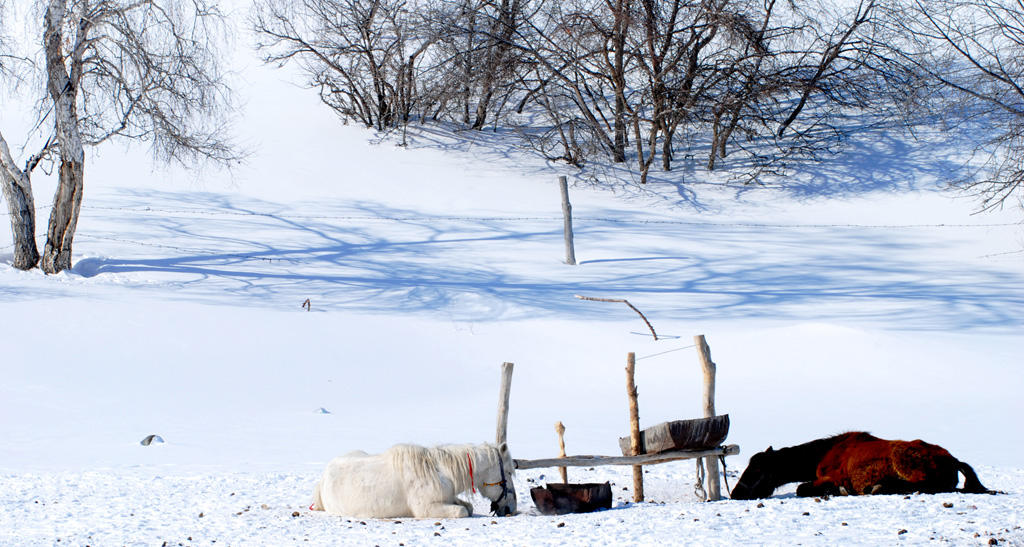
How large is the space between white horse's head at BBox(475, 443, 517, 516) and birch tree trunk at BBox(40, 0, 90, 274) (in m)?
11.5

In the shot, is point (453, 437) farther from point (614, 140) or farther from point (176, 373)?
point (614, 140)

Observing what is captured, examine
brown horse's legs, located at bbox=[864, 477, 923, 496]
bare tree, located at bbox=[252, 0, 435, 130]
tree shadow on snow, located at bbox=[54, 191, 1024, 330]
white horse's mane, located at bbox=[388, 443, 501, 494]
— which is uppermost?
bare tree, located at bbox=[252, 0, 435, 130]

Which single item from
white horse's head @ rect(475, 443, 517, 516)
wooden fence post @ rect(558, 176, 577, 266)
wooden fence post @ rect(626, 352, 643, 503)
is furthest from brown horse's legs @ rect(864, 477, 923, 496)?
wooden fence post @ rect(558, 176, 577, 266)

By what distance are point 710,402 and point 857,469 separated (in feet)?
4.78

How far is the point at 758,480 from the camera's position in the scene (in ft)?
20.4

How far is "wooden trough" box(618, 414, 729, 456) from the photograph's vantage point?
622 cm

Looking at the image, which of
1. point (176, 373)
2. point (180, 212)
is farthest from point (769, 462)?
point (180, 212)

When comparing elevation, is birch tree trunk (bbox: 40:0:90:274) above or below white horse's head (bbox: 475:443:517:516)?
above

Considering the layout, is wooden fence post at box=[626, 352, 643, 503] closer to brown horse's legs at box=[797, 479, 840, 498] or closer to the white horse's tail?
brown horse's legs at box=[797, 479, 840, 498]

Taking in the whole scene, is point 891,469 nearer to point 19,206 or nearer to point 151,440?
point 151,440

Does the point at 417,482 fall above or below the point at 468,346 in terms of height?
above

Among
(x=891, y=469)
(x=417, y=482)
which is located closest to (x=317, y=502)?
(x=417, y=482)

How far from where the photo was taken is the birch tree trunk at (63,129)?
549 inches

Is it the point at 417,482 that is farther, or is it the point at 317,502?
the point at 317,502
